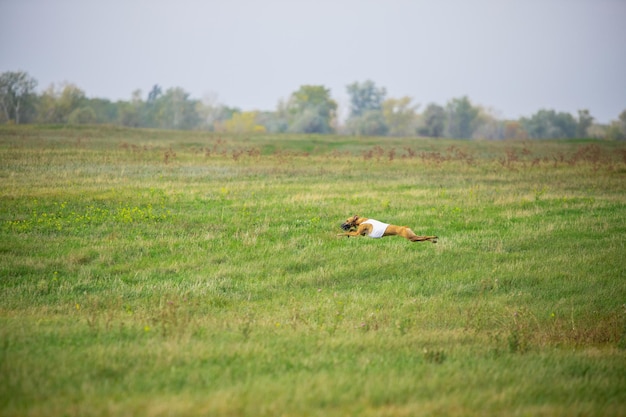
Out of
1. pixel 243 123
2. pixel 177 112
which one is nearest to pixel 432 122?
pixel 243 123

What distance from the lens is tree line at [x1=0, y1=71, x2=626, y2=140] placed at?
9444 centimetres

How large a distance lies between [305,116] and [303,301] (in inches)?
4042

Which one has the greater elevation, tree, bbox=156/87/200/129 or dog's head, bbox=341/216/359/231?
tree, bbox=156/87/200/129

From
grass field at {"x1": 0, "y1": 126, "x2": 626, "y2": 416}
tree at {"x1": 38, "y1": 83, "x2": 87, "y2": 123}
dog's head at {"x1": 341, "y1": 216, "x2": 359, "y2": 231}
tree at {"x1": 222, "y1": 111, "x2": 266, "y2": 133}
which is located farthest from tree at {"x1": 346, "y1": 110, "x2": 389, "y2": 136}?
dog's head at {"x1": 341, "y1": 216, "x2": 359, "y2": 231}

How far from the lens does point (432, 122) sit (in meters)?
112

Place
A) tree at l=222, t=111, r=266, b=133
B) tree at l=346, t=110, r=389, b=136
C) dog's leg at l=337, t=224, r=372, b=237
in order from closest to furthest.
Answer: dog's leg at l=337, t=224, r=372, b=237
tree at l=346, t=110, r=389, b=136
tree at l=222, t=111, r=266, b=133

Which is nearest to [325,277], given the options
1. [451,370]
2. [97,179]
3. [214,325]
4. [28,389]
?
[214,325]

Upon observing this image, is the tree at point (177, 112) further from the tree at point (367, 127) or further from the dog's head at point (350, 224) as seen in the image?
the dog's head at point (350, 224)

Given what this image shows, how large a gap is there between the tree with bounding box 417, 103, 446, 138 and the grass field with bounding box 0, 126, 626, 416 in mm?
90929

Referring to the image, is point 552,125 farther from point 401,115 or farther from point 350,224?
point 350,224

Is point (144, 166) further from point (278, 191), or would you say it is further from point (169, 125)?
point (169, 125)

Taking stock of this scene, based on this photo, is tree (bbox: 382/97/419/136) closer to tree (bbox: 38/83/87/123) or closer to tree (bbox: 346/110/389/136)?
tree (bbox: 346/110/389/136)

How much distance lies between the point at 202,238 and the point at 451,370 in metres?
7.90

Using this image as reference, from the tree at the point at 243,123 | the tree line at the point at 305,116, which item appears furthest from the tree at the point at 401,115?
the tree at the point at 243,123
